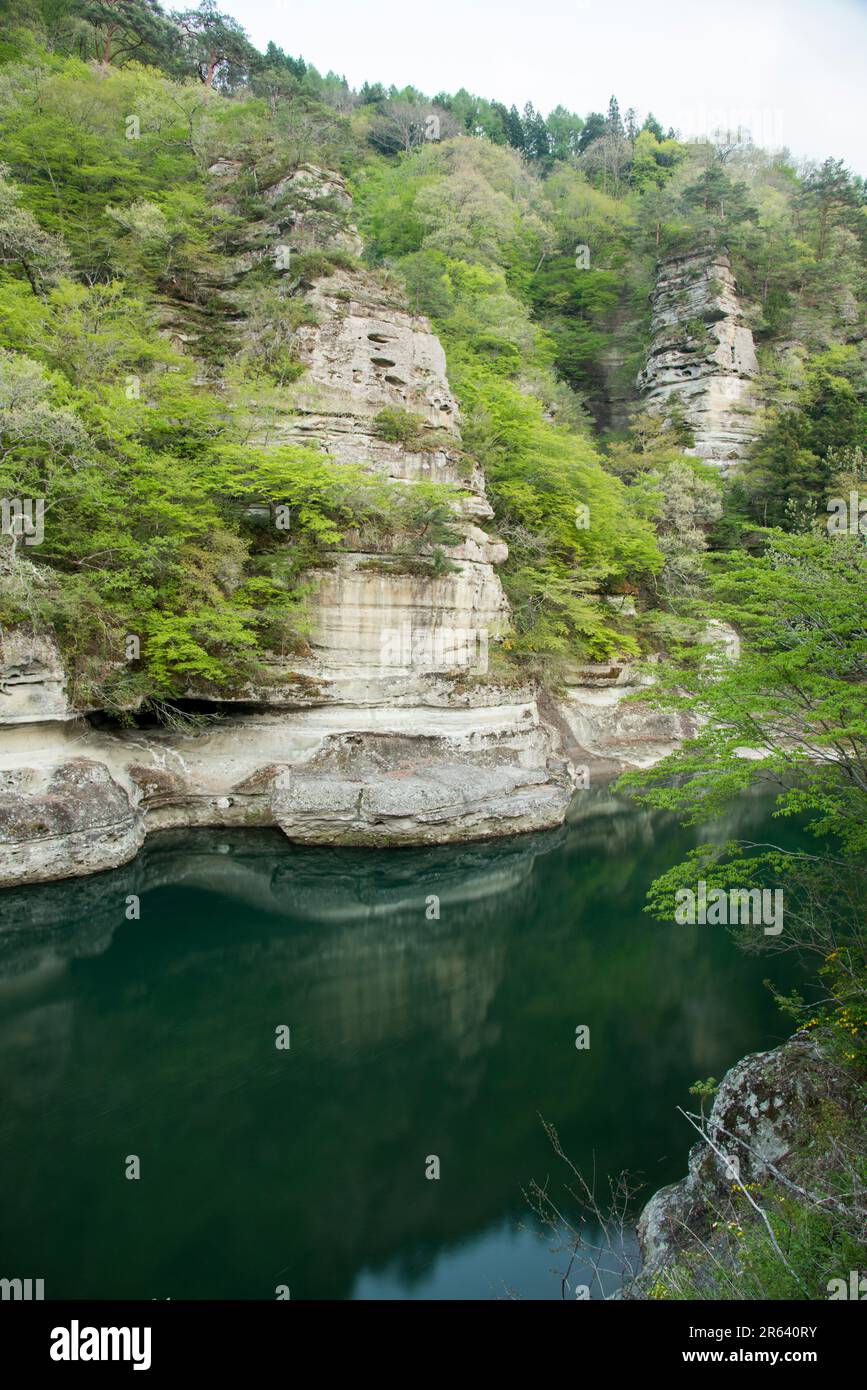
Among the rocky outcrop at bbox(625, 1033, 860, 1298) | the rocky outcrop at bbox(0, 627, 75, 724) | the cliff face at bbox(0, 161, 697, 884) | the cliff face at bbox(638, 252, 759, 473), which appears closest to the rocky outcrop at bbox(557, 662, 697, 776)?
the cliff face at bbox(0, 161, 697, 884)

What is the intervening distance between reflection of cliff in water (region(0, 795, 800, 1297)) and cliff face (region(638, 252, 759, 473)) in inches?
849

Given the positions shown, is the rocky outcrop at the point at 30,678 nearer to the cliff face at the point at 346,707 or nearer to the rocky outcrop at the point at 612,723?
the cliff face at the point at 346,707

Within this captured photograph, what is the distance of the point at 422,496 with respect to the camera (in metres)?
16.6

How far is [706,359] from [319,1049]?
99.8 ft

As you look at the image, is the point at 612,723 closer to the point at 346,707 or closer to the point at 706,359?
the point at 346,707

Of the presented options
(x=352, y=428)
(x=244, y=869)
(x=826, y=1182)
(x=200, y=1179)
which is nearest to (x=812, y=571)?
(x=826, y=1182)

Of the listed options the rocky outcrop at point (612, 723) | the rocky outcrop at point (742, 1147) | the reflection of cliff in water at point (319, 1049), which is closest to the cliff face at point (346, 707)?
the reflection of cliff in water at point (319, 1049)

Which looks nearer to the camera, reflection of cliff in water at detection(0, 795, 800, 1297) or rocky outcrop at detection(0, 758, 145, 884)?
reflection of cliff in water at detection(0, 795, 800, 1297)

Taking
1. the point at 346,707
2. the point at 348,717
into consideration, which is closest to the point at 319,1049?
the point at 348,717

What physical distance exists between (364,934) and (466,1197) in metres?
5.94

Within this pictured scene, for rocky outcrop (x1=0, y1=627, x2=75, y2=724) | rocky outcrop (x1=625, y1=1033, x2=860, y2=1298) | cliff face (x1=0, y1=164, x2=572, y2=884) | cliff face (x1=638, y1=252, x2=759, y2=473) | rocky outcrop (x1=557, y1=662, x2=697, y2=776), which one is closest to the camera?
rocky outcrop (x1=625, y1=1033, x2=860, y2=1298)

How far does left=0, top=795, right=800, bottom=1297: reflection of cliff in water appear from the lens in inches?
253

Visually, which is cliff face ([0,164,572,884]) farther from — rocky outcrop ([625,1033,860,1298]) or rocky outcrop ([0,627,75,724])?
rocky outcrop ([625,1033,860,1298])

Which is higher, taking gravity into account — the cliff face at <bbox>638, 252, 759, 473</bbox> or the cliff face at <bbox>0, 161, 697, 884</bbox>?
the cliff face at <bbox>638, 252, 759, 473</bbox>
